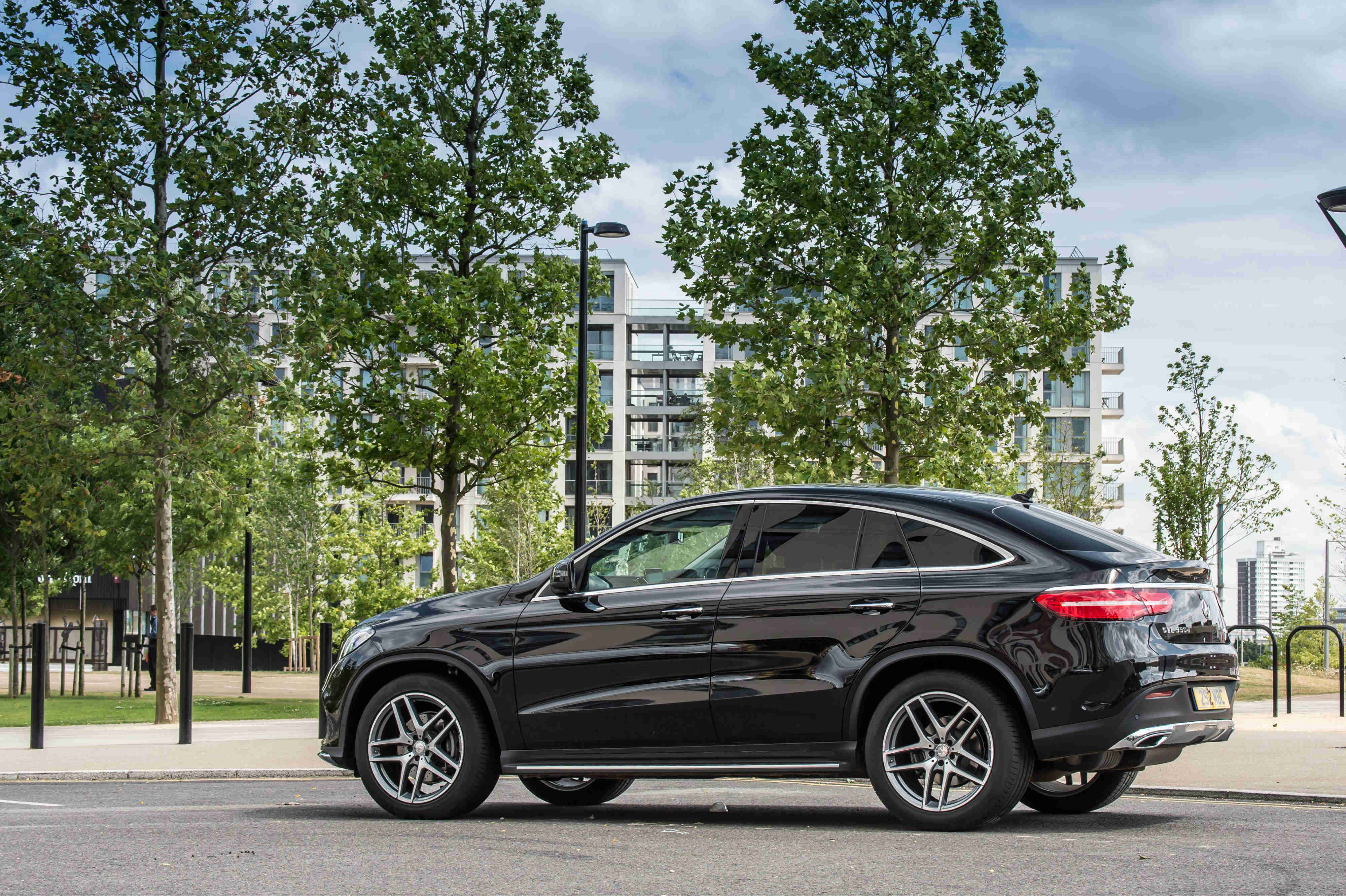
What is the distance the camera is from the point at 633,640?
25.3 ft

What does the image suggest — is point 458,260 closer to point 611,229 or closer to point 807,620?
point 611,229

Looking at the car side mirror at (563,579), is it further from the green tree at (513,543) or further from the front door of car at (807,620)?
the green tree at (513,543)

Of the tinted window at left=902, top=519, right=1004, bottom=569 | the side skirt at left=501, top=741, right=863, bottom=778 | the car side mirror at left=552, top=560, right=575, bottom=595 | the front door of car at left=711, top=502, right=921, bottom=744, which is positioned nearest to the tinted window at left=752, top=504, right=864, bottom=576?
the front door of car at left=711, top=502, right=921, bottom=744

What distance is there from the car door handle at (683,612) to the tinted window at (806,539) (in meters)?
0.34

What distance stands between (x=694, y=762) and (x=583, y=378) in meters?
13.8

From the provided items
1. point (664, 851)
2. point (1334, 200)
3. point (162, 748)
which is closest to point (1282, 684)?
point (1334, 200)

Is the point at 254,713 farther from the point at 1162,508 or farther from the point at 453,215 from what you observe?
the point at 1162,508

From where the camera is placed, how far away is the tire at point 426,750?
805 centimetres

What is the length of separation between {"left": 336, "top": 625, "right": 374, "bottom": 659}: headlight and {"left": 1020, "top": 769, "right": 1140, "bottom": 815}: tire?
3.64 metres

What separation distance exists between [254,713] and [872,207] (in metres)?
11.1

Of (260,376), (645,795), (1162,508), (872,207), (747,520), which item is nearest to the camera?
(747,520)

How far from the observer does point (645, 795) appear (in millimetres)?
9953

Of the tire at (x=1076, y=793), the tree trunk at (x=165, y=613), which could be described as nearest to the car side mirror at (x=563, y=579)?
the tire at (x=1076, y=793)

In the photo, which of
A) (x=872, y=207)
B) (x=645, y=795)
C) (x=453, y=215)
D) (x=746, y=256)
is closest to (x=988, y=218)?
(x=872, y=207)
